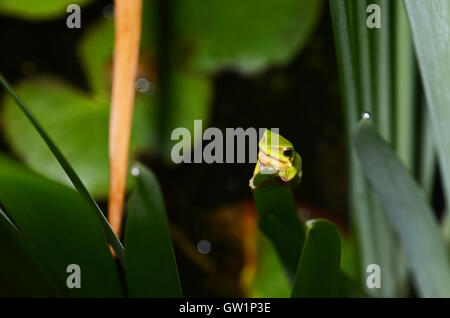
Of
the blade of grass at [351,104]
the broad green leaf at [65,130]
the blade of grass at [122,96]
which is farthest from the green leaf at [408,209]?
the broad green leaf at [65,130]

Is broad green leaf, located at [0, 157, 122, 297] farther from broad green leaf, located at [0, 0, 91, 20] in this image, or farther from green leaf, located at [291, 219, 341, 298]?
broad green leaf, located at [0, 0, 91, 20]

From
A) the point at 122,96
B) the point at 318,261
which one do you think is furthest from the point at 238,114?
the point at 318,261

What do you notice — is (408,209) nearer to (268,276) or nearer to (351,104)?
(351,104)

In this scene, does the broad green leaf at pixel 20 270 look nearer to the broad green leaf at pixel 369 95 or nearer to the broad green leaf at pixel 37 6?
the broad green leaf at pixel 369 95

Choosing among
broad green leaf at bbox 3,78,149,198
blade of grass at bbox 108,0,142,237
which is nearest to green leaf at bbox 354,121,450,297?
blade of grass at bbox 108,0,142,237

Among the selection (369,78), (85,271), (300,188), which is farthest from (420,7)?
(300,188)
